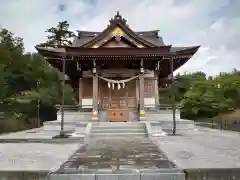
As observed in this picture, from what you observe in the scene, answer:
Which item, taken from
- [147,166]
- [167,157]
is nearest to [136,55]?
[167,157]

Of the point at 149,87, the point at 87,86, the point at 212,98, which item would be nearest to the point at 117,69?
the point at 87,86

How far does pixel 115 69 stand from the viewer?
21.1 metres

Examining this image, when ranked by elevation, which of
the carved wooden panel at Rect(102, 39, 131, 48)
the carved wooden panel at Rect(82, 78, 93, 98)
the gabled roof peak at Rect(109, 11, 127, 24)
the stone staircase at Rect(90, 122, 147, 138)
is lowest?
the stone staircase at Rect(90, 122, 147, 138)

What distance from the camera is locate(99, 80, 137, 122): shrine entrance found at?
2077 centimetres

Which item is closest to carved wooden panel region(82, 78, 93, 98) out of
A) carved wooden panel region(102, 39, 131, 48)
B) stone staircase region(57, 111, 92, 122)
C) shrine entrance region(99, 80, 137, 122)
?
shrine entrance region(99, 80, 137, 122)

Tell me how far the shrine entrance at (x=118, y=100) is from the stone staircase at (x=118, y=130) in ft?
12.8

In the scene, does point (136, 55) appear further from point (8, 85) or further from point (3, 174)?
point (8, 85)

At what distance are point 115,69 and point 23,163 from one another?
14.2 meters

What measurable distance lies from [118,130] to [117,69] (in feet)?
20.9

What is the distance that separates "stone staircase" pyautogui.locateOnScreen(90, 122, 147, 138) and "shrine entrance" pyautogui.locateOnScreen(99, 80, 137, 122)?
12.8ft

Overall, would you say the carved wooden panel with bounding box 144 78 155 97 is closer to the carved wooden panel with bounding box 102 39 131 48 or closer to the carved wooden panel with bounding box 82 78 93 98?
the carved wooden panel with bounding box 102 39 131 48

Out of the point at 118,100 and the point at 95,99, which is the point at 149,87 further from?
the point at 95,99

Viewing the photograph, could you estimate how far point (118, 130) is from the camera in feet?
52.1

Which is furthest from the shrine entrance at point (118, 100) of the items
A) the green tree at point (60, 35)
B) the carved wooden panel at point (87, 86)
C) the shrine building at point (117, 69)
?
the green tree at point (60, 35)
